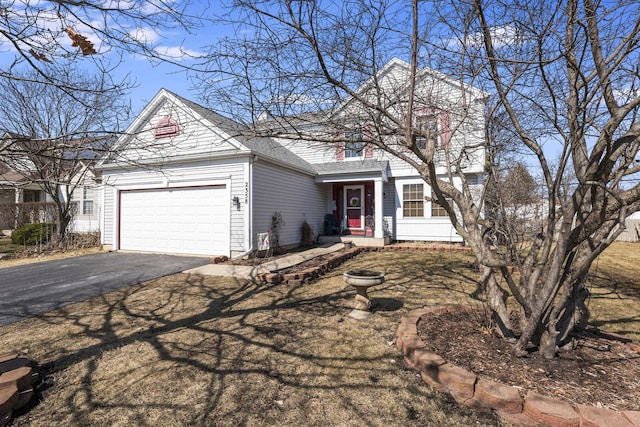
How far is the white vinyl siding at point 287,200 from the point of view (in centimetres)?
995

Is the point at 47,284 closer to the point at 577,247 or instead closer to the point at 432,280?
the point at 432,280

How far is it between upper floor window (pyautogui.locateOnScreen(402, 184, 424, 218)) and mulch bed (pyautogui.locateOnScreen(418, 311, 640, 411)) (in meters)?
9.56

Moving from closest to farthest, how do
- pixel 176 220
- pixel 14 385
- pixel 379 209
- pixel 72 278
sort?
pixel 14 385, pixel 72 278, pixel 176 220, pixel 379 209

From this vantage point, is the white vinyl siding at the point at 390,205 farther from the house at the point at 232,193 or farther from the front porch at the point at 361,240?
the front porch at the point at 361,240

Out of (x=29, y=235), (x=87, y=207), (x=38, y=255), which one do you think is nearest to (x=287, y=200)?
(x=38, y=255)

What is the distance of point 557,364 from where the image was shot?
296cm

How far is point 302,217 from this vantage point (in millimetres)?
12680

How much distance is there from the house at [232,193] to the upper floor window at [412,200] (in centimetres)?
4

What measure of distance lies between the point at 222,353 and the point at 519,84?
4.37 meters

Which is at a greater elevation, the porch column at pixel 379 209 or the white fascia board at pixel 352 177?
the white fascia board at pixel 352 177

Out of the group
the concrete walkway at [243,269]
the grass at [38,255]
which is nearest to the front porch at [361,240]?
the concrete walkway at [243,269]

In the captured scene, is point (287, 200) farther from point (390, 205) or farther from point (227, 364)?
point (227, 364)

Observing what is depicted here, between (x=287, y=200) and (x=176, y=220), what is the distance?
148 inches

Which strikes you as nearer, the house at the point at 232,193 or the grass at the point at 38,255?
the house at the point at 232,193
